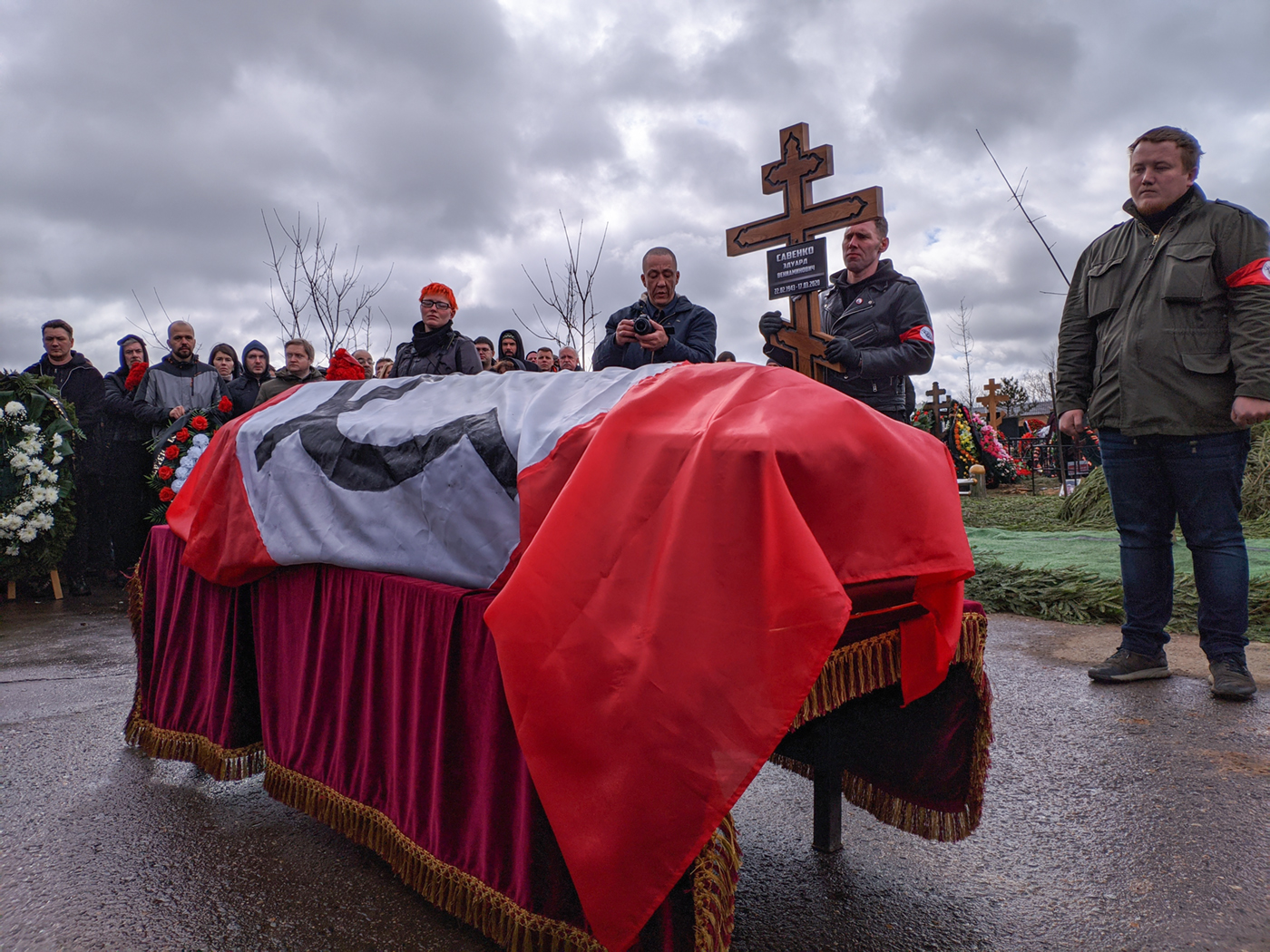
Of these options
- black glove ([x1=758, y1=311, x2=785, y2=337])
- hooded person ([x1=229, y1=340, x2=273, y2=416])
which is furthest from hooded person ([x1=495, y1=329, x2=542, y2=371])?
black glove ([x1=758, y1=311, x2=785, y2=337])

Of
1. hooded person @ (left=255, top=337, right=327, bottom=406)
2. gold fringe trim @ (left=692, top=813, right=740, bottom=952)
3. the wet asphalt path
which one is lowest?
the wet asphalt path

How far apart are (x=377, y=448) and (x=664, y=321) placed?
79.6 inches

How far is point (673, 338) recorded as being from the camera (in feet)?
11.3

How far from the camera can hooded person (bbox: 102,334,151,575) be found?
656cm

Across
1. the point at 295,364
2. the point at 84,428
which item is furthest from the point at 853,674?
the point at 84,428

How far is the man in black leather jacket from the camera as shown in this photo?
131 inches

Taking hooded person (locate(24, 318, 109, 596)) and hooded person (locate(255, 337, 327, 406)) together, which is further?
hooded person (locate(24, 318, 109, 596))

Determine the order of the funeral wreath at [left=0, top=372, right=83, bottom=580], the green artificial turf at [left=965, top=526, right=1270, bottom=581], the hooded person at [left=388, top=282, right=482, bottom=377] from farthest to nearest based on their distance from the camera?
1. the funeral wreath at [left=0, top=372, right=83, bottom=580]
2. the green artificial turf at [left=965, top=526, right=1270, bottom=581]
3. the hooded person at [left=388, top=282, right=482, bottom=377]

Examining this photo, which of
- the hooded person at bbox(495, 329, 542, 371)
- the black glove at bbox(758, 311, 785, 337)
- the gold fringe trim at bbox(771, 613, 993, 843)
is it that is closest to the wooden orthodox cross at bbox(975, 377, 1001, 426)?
the hooded person at bbox(495, 329, 542, 371)

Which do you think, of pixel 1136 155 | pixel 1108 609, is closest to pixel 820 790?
pixel 1136 155

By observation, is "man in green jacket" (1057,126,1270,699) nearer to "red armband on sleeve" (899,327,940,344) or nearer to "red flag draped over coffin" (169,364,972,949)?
"red armband on sleeve" (899,327,940,344)

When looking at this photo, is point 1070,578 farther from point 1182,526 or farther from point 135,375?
point 135,375

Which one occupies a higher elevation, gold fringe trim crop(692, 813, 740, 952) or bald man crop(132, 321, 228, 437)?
bald man crop(132, 321, 228, 437)

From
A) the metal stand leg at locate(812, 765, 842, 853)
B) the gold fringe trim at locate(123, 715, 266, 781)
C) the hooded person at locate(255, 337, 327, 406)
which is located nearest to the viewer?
the metal stand leg at locate(812, 765, 842, 853)
